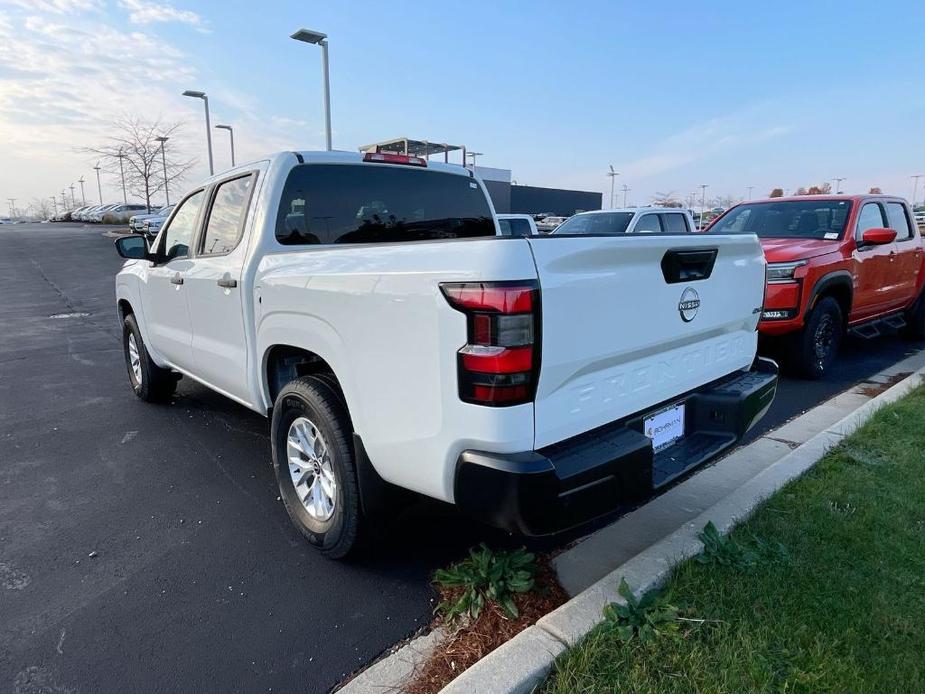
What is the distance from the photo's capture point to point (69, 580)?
2.92m

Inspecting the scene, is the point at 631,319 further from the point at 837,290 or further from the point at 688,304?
the point at 837,290

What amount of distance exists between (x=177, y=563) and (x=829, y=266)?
20.5 ft

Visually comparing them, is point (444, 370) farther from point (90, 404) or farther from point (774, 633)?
point (90, 404)

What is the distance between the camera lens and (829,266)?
241 inches

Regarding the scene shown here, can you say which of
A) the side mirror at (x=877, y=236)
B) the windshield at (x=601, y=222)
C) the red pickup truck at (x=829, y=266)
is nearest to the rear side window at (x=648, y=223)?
→ the windshield at (x=601, y=222)

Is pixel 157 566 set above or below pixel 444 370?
below

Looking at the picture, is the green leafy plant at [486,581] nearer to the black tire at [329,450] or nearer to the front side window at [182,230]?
the black tire at [329,450]

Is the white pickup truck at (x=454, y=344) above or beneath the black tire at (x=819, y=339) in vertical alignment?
above

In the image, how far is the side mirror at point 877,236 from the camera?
21.1 ft

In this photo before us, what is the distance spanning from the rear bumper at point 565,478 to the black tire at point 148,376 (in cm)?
416

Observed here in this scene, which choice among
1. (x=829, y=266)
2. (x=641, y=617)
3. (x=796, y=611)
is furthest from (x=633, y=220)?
(x=641, y=617)

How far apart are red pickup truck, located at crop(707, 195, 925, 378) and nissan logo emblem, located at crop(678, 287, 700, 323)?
3.17 meters

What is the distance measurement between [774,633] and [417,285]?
6.06ft

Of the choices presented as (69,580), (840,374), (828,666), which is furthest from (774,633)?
(840,374)
